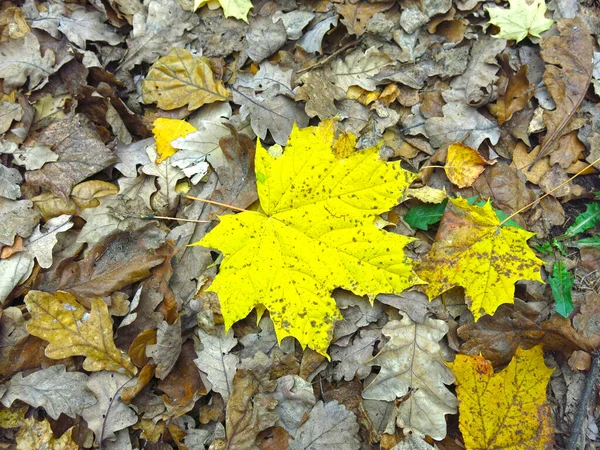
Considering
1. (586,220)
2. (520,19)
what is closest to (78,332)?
(586,220)

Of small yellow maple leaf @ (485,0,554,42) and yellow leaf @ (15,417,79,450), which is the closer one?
yellow leaf @ (15,417,79,450)

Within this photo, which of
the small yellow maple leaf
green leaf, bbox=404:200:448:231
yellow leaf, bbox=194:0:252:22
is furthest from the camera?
yellow leaf, bbox=194:0:252:22

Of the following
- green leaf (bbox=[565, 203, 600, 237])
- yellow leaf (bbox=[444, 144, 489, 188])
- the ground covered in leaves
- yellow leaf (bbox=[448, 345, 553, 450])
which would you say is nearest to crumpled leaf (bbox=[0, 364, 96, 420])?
the ground covered in leaves

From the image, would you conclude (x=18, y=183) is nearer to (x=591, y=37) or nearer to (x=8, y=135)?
(x=8, y=135)

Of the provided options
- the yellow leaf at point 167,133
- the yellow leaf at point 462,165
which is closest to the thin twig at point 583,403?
the yellow leaf at point 462,165

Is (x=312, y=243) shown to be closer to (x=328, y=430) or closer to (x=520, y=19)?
(x=328, y=430)

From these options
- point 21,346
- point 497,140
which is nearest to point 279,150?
point 497,140

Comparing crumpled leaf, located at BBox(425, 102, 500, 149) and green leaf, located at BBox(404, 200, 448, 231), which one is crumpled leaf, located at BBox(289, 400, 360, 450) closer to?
green leaf, located at BBox(404, 200, 448, 231)
